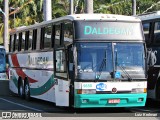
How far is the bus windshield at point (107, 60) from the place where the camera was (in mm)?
15109

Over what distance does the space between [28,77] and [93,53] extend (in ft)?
22.3

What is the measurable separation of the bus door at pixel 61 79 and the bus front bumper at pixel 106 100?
80 centimetres

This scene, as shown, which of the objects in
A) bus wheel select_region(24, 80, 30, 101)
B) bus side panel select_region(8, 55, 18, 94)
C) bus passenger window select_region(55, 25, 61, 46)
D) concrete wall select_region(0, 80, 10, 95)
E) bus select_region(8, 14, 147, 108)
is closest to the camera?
bus select_region(8, 14, 147, 108)

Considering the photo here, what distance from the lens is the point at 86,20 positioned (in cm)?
1575

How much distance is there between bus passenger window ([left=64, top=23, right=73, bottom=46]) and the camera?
1578cm

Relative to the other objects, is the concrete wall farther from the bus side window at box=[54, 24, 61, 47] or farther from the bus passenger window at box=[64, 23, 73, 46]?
the bus passenger window at box=[64, 23, 73, 46]

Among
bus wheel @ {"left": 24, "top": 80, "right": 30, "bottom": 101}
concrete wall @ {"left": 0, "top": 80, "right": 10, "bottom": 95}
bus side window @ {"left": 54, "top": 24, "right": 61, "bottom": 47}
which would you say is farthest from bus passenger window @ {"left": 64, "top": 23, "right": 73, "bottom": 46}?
concrete wall @ {"left": 0, "top": 80, "right": 10, "bottom": 95}

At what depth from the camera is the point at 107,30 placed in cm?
1578

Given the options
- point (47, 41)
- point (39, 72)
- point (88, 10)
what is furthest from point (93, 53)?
point (88, 10)

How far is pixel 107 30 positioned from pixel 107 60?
1.09 meters

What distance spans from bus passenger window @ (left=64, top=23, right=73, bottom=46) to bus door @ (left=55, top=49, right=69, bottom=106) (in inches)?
13.8

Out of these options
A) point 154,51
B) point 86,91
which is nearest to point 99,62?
point 86,91

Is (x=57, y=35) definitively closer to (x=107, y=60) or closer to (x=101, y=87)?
(x=107, y=60)

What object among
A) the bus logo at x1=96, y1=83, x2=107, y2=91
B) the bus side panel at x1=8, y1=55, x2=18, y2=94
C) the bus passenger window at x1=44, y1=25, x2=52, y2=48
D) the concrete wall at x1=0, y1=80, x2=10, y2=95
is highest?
the bus passenger window at x1=44, y1=25, x2=52, y2=48
